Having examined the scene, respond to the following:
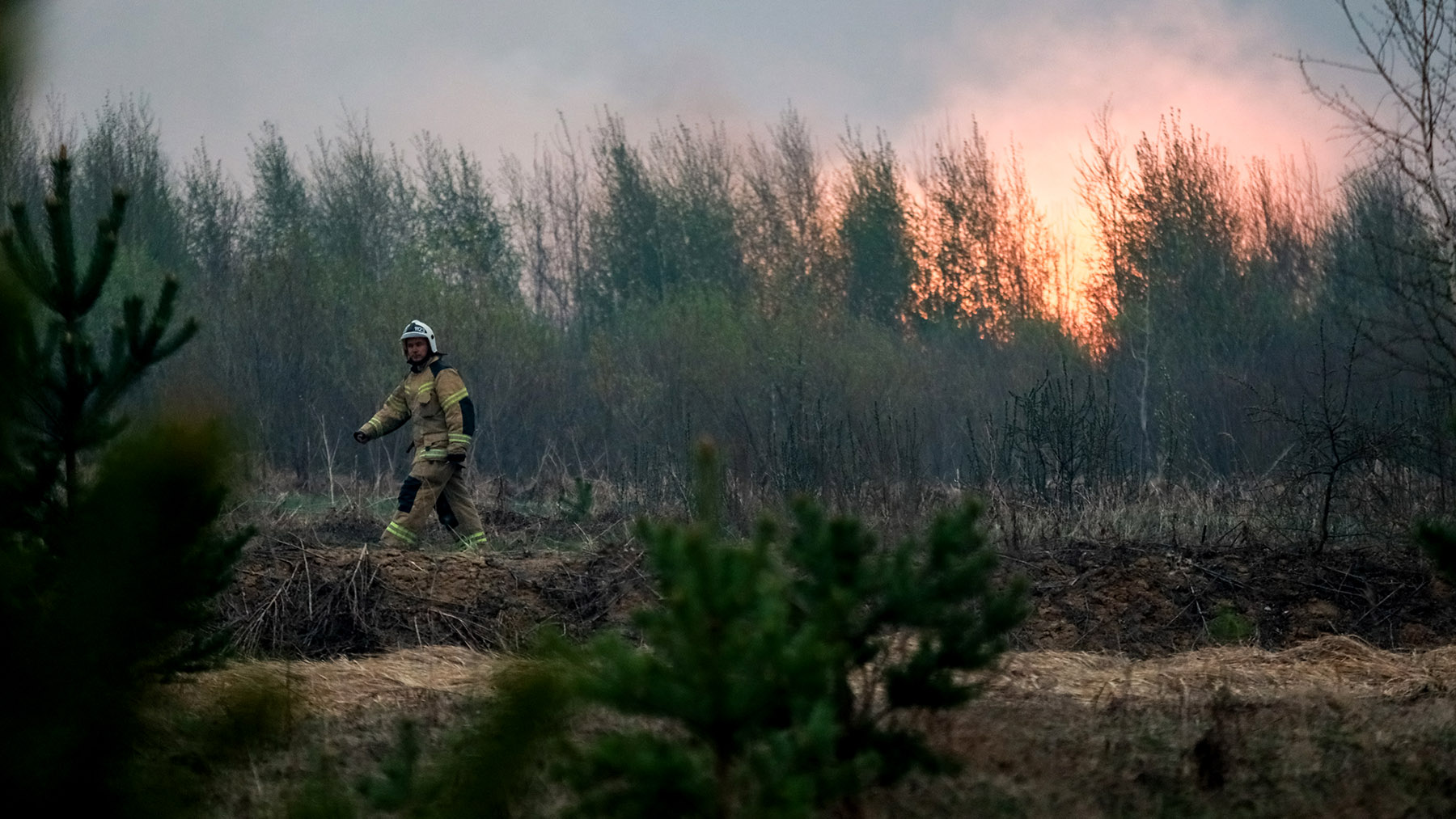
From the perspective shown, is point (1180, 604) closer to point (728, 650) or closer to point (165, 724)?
point (728, 650)

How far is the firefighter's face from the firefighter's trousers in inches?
31.4

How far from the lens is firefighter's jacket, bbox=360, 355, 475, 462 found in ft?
33.4

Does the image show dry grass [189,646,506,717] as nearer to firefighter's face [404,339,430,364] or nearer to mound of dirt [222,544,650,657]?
mound of dirt [222,544,650,657]

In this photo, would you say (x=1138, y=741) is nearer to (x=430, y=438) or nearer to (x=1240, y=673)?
(x=1240, y=673)

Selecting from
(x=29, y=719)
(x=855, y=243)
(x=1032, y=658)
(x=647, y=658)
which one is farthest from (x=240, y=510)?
(x=855, y=243)

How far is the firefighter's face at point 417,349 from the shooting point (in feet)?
33.7

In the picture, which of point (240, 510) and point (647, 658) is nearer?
point (647, 658)

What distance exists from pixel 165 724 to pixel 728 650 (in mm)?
872

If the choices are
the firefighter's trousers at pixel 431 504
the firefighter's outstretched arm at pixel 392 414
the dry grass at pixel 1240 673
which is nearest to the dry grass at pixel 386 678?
the dry grass at pixel 1240 673

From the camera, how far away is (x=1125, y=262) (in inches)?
1169

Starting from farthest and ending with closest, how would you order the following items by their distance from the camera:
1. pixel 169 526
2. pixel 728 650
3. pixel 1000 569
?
pixel 1000 569 → pixel 728 650 → pixel 169 526

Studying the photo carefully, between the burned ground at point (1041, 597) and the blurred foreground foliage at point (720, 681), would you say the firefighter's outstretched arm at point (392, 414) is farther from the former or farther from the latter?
the blurred foreground foliage at point (720, 681)

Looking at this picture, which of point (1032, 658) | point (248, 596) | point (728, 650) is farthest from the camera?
point (248, 596)

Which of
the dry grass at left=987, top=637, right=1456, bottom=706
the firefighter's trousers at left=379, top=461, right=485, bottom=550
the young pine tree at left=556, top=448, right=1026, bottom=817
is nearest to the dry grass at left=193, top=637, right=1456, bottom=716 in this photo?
the dry grass at left=987, top=637, right=1456, bottom=706
